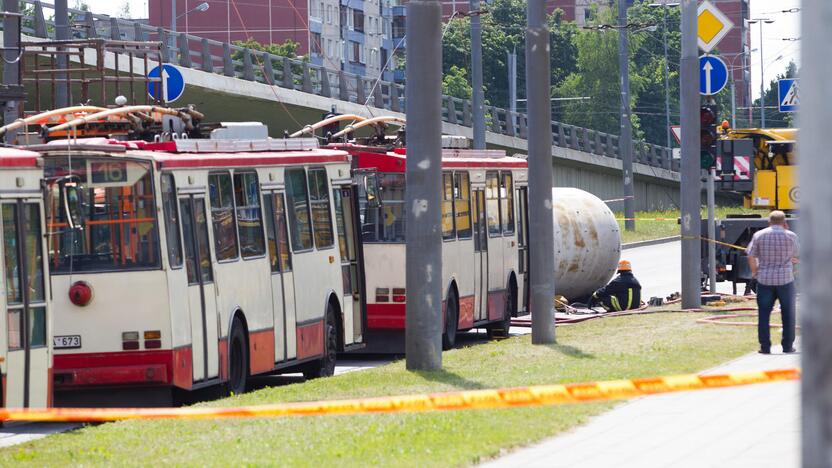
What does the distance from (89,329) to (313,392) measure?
202 centimetres

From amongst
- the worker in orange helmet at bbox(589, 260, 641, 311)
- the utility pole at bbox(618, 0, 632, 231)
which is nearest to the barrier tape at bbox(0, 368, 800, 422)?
the worker in orange helmet at bbox(589, 260, 641, 311)

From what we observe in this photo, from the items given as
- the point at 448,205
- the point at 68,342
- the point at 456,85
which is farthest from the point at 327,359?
the point at 456,85

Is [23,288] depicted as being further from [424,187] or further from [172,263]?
[424,187]

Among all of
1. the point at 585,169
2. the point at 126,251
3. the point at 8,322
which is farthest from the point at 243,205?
the point at 585,169

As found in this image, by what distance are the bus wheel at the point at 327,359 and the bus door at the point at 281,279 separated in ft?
3.27

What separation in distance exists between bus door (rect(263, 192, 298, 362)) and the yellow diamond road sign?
12.1 meters

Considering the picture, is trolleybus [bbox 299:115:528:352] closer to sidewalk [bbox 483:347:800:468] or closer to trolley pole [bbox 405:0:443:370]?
trolley pole [bbox 405:0:443:370]

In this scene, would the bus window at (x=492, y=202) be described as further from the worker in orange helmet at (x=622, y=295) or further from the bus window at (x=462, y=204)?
the worker in orange helmet at (x=622, y=295)

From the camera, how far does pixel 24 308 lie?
13.0 m

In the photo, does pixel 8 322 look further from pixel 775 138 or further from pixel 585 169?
pixel 585 169

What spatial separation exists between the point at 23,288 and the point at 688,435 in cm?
528

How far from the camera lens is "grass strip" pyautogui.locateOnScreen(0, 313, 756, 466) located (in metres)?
10.3

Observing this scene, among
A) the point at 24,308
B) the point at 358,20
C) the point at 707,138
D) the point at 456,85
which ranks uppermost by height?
the point at 358,20

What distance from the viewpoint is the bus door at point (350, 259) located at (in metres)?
19.8
